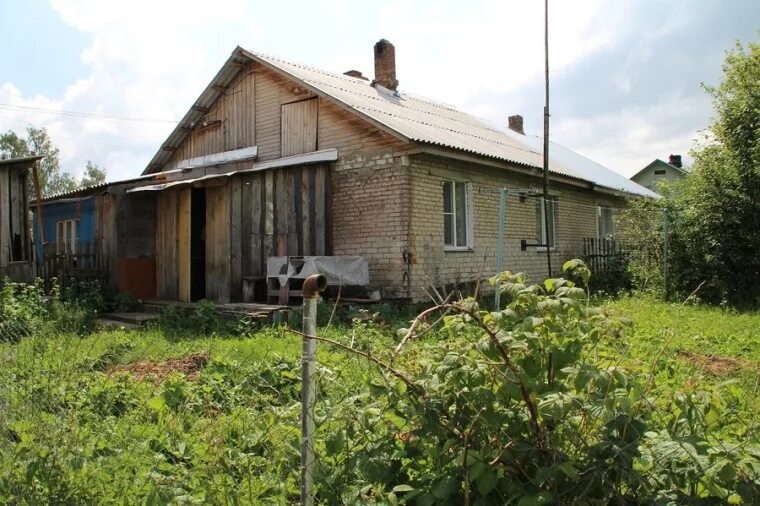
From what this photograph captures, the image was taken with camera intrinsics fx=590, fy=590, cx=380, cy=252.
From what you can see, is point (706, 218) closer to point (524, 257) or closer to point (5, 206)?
point (524, 257)

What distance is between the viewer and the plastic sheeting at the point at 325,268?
9.79 m

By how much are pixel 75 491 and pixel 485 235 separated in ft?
34.0

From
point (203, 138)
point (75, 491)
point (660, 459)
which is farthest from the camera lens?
Answer: point (203, 138)

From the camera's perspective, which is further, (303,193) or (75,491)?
(303,193)

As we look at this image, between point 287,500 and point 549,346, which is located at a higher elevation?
point 549,346

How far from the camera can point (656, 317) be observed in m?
9.01

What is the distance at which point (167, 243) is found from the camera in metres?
12.4

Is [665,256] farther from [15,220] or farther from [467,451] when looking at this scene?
[15,220]

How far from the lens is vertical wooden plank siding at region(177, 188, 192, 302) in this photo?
12.0m

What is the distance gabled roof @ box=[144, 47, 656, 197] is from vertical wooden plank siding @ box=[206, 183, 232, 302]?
284cm

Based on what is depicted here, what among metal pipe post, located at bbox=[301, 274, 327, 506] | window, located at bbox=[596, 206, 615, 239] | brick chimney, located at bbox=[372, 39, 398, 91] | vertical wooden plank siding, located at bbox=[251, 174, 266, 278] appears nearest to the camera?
metal pipe post, located at bbox=[301, 274, 327, 506]

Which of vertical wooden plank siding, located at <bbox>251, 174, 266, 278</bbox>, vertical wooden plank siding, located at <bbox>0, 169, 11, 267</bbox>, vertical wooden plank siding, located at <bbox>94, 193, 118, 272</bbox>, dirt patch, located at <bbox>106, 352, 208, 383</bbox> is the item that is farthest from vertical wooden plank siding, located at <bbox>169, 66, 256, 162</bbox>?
dirt patch, located at <bbox>106, 352, 208, 383</bbox>

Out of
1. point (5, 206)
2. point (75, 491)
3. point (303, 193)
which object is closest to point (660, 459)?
point (75, 491)

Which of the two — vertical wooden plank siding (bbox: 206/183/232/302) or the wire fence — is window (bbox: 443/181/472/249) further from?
the wire fence
